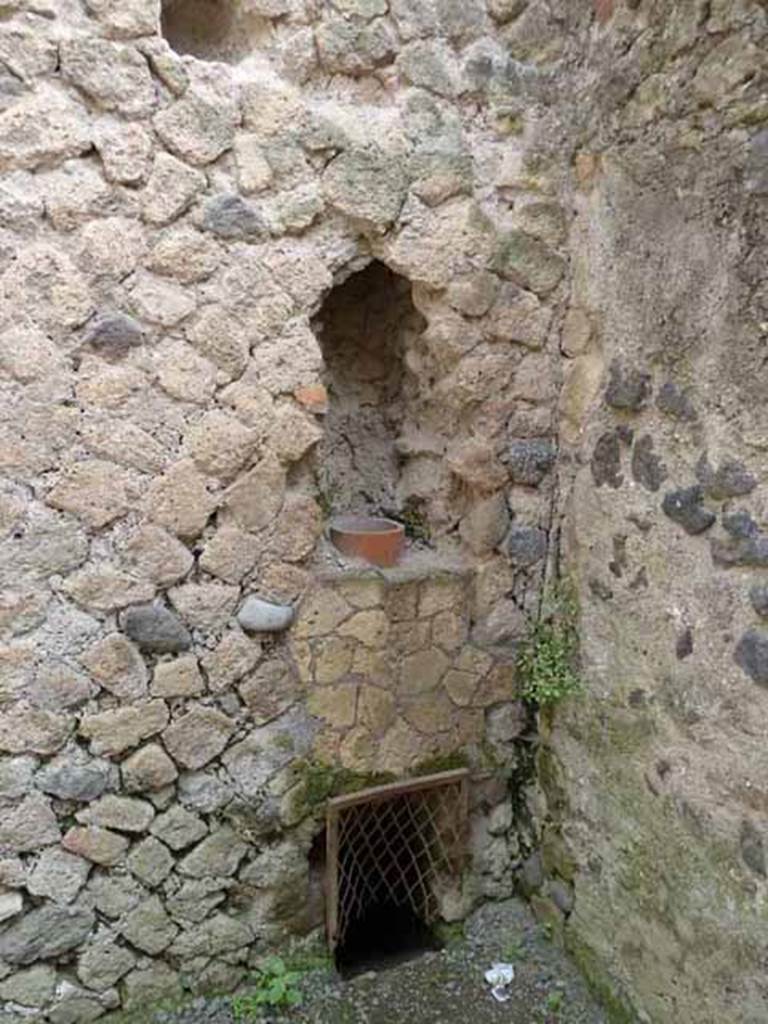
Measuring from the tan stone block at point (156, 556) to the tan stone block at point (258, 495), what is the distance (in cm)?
16

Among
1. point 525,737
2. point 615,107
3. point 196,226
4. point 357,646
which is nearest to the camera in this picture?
point 196,226

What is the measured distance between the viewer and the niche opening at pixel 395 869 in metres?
2.40

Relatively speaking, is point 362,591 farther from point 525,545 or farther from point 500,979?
point 500,979

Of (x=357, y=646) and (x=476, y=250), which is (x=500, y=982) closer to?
(x=357, y=646)

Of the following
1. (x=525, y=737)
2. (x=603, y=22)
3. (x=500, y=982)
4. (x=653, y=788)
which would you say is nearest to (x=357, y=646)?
(x=525, y=737)

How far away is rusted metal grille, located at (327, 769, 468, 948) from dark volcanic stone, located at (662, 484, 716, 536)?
985mm

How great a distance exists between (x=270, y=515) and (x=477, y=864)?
4.10ft

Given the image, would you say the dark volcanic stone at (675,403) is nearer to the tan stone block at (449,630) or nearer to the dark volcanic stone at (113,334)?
the tan stone block at (449,630)

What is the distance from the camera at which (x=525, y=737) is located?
2.48 m

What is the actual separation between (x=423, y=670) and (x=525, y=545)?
443 millimetres

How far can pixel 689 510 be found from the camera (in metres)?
1.84

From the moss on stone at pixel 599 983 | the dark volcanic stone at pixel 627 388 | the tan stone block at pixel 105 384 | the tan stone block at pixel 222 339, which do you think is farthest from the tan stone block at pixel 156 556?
the moss on stone at pixel 599 983

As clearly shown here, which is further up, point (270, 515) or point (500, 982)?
point (270, 515)

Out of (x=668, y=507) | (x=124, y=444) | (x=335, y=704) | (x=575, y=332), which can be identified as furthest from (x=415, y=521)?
(x=124, y=444)
